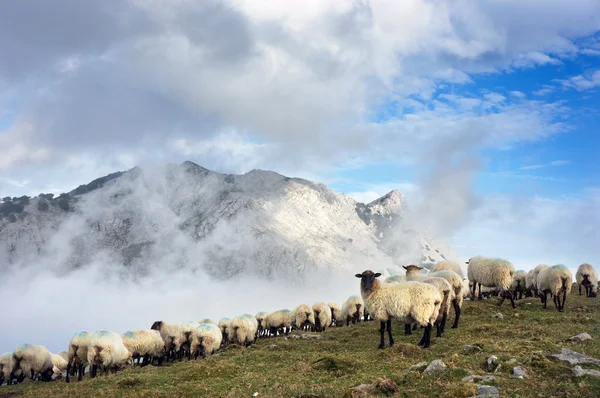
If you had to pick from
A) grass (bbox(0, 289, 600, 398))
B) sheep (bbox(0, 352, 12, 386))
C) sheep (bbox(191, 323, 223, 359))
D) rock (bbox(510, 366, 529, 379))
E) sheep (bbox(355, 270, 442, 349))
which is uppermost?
sheep (bbox(355, 270, 442, 349))

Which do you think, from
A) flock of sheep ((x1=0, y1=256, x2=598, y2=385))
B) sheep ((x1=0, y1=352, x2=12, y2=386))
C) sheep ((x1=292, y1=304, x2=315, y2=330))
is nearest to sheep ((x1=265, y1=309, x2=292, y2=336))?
flock of sheep ((x1=0, y1=256, x2=598, y2=385))

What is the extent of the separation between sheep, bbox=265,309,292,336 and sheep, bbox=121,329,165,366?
1549 cm

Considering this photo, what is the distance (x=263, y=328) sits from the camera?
162ft

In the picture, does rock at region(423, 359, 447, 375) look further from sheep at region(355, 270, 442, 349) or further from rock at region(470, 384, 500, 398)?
sheep at region(355, 270, 442, 349)

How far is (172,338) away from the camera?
36281 millimetres

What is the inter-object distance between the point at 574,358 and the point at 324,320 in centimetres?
3183

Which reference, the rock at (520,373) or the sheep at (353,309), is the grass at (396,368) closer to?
the rock at (520,373)

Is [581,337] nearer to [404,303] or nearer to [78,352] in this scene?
[404,303]

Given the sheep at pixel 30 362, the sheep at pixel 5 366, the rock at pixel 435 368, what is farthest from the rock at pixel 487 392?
the sheep at pixel 5 366

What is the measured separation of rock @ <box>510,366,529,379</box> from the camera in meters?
15.7

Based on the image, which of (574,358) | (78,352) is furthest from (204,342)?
(574,358)

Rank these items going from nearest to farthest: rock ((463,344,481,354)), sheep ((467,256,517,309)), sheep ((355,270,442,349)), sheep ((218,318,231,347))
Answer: rock ((463,344,481,354))
sheep ((355,270,442,349))
sheep ((467,256,517,309))
sheep ((218,318,231,347))

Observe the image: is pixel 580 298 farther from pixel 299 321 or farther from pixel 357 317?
pixel 299 321

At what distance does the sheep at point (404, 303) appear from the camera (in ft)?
77.8
